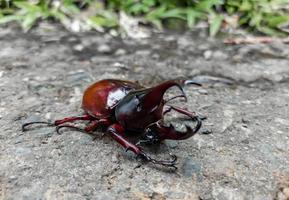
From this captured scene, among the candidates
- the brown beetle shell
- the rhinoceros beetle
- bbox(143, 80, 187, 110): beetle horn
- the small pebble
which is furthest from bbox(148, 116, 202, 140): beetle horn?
the small pebble

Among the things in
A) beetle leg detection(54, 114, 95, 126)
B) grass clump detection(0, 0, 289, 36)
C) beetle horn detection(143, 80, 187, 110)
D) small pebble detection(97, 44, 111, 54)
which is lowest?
small pebble detection(97, 44, 111, 54)

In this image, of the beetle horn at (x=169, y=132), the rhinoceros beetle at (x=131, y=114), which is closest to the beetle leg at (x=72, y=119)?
the rhinoceros beetle at (x=131, y=114)

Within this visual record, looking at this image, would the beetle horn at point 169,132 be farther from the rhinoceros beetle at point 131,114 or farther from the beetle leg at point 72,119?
the beetle leg at point 72,119

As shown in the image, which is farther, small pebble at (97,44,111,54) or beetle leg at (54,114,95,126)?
small pebble at (97,44,111,54)

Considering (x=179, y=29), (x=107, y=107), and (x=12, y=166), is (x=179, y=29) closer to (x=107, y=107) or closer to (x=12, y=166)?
(x=107, y=107)

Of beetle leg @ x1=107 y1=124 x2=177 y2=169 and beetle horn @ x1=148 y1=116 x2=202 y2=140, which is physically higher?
beetle horn @ x1=148 y1=116 x2=202 y2=140

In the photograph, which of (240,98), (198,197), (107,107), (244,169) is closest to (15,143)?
(107,107)

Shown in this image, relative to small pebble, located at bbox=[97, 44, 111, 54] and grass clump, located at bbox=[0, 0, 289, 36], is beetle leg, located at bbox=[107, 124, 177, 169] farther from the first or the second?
grass clump, located at bbox=[0, 0, 289, 36]
